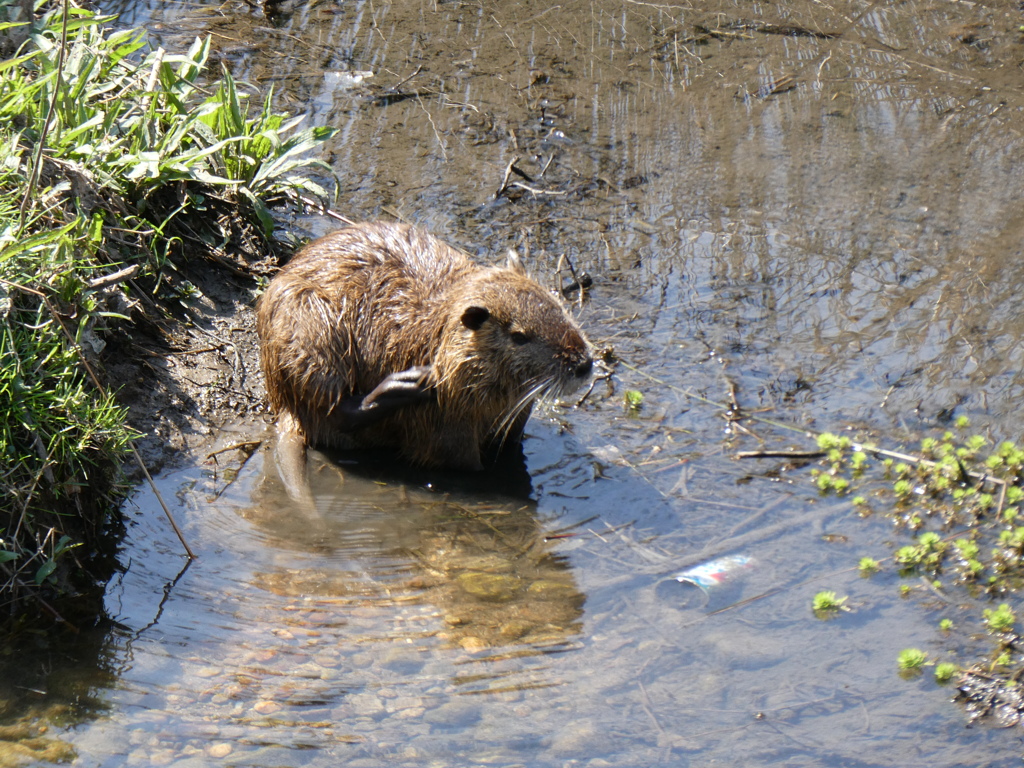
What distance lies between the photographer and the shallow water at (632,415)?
10.3 feet

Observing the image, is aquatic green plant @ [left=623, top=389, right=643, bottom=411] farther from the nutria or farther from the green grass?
the green grass

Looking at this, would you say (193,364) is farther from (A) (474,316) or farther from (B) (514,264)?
(B) (514,264)

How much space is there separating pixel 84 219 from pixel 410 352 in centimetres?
144

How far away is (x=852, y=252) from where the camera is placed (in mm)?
5473

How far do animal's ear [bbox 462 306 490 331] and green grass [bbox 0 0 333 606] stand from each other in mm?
1410

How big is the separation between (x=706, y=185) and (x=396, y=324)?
243cm

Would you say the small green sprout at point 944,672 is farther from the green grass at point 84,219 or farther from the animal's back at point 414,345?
the green grass at point 84,219

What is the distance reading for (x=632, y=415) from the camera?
4.62 metres

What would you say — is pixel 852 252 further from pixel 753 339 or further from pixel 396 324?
pixel 396 324

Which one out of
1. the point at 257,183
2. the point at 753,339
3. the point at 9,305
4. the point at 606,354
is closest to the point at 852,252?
the point at 753,339

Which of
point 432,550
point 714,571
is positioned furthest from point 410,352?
point 714,571

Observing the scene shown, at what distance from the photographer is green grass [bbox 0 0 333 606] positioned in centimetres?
353

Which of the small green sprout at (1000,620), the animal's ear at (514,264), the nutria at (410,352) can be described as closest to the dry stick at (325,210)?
the nutria at (410,352)

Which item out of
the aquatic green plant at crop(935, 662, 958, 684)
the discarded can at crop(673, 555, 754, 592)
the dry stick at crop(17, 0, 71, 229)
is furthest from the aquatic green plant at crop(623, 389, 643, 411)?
the dry stick at crop(17, 0, 71, 229)
